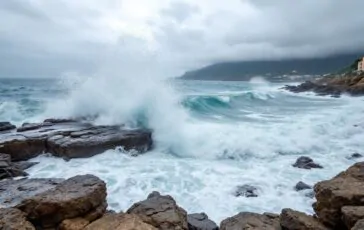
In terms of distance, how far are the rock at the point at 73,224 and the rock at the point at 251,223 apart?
5.99ft

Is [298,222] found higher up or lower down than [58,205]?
lower down

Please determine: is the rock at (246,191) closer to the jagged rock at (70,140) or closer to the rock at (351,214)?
the rock at (351,214)

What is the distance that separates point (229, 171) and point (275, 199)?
190cm

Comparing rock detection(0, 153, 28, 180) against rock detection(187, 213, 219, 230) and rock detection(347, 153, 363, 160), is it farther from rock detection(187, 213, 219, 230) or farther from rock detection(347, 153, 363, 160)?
rock detection(347, 153, 363, 160)

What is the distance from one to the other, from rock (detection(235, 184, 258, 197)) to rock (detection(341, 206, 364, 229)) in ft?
9.68

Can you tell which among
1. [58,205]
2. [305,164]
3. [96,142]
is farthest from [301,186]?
[96,142]

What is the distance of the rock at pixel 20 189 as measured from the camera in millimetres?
4767

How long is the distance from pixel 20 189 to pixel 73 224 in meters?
1.63

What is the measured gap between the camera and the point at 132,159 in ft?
30.0

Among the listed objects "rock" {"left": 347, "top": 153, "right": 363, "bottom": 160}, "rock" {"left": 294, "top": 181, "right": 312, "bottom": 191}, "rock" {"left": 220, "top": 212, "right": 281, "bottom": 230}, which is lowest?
"rock" {"left": 347, "top": 153, "right": 363, "bottom": 160}

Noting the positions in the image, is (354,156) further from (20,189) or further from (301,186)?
(20,189)

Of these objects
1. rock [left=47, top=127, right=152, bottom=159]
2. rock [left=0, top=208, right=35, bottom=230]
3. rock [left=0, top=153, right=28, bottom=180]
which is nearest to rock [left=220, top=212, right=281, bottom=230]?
rock [left=0, top=208, right=35, bottom=230]

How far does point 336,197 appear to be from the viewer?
14.0 feet

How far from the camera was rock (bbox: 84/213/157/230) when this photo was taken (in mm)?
3762
